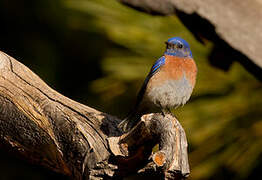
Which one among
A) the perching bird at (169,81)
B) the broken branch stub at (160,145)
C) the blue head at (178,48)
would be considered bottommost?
the broken branch stub at (160,145)

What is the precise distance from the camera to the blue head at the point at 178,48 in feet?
12.8

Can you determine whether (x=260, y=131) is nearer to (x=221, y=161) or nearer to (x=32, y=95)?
(x=221, y=161)

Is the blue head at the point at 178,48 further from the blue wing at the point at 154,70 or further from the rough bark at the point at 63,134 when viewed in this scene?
the rough bark at the point at 63,134

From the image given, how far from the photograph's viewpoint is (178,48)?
12.9 feet

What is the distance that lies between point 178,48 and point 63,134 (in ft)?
3.91

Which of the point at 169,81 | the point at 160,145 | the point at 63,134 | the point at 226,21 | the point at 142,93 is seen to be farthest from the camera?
the point at 142,93

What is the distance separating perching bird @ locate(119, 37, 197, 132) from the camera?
380 cm

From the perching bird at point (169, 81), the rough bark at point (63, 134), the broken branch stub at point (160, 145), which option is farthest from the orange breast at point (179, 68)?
the broken branch stub at point (160, 145)

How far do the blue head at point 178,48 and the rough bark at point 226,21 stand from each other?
303 mm

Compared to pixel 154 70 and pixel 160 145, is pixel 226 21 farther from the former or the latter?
pixel 160 145

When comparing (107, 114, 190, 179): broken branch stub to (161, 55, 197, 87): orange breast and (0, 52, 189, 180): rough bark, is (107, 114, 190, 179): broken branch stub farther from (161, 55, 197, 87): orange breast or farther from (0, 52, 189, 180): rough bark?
(161, 55, 197, 87): orange breast

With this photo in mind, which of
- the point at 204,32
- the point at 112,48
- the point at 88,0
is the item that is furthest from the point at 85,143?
the point at 112,48

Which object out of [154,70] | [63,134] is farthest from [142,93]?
[63,134]

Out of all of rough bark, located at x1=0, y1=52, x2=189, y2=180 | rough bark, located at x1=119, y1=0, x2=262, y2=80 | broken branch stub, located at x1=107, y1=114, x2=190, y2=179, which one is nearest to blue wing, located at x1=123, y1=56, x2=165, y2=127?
rough bark, located at x1=119, y1=0, x2=262, y2=80
